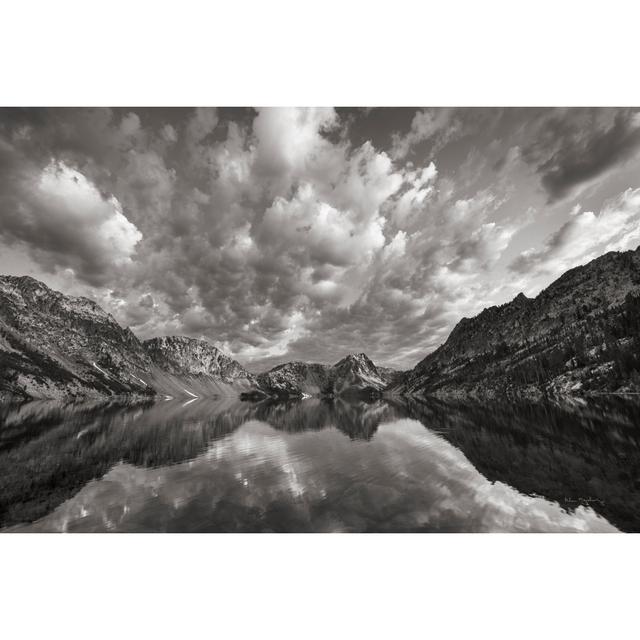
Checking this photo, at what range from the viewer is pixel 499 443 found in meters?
48.7

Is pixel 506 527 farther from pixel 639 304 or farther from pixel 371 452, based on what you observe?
pixel 639 304

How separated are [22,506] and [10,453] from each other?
1113 inches

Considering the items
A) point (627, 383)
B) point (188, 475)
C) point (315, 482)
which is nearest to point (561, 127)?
point (315, 482)
